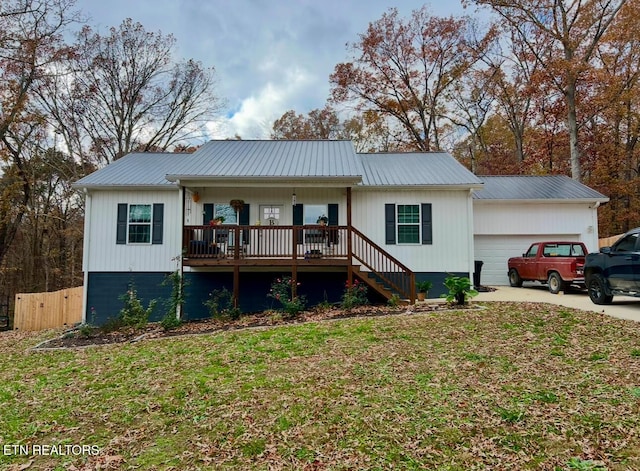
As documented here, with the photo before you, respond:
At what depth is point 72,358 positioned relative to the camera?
6973 millimetres

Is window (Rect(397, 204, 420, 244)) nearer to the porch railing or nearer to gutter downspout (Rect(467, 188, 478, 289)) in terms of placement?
gutter downspout (Rect(467, 188, 478, 289))

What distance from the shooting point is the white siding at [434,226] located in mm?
12031

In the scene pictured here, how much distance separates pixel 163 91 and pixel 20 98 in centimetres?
726

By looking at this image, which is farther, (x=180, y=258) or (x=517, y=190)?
(x=517, y=190)

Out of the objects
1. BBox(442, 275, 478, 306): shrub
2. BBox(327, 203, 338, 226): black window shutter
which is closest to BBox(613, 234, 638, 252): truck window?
BBox(442, 275, 478, 306): shrub

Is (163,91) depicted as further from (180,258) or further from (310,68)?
(180,258)

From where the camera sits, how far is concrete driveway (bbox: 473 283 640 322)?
324 inches

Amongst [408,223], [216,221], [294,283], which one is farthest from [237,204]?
[408,223]

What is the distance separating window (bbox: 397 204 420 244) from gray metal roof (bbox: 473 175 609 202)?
9.84 ft

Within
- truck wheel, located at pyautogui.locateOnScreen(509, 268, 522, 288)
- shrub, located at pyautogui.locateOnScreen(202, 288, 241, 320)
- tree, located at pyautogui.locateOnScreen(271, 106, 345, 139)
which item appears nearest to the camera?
shrub, located at pyautogui.locateOnScreen(202, 288, 241, 320)

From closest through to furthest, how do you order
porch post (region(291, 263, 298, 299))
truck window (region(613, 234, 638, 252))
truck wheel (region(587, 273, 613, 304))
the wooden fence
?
truck window (region(613, 234, 638, 252)), truck wheel (region(587, 273, 613, 304)), porch post (region(291, 263, 298, 299)), the wooden fence

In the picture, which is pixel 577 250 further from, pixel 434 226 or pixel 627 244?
pixel 434 226

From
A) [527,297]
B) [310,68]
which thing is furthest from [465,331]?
[310,68]

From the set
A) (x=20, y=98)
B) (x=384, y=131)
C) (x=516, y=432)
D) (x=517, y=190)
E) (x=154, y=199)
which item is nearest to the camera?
(x=516, y=432)
